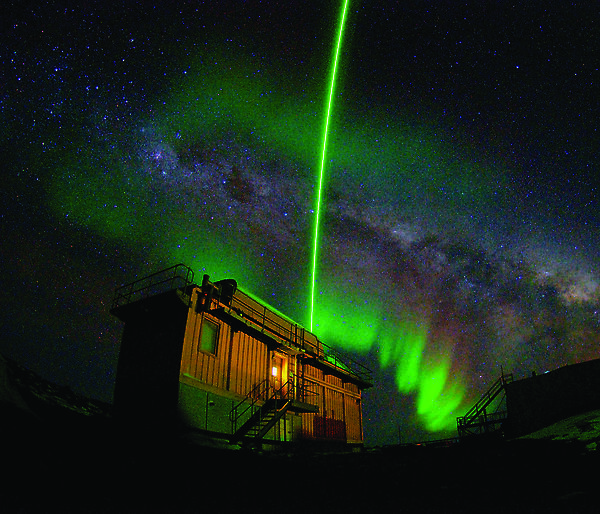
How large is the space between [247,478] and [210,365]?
671 centimetres

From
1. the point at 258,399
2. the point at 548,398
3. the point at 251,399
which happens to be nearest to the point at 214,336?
the point at 251,399

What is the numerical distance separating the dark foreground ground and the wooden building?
4455 millimetres

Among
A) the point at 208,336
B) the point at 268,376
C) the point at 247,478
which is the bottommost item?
the point at 247,478

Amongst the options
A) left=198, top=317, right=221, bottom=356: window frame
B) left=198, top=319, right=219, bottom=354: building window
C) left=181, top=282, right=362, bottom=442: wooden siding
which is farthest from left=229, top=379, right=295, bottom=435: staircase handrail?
left=198, top=319, right=219, bottom=354: building window

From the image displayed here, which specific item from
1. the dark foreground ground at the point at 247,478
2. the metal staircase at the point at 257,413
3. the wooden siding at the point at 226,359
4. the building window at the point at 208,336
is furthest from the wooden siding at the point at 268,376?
the dark foreground ground at the point at 247,478

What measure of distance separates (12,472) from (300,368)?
614 inches

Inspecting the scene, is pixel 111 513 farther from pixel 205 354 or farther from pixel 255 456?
pixel 205 354

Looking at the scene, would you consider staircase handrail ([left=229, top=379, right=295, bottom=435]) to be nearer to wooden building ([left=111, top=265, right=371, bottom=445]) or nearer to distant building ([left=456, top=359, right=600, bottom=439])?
wooden building ([left=111, top=265, right=371, bottom=445])

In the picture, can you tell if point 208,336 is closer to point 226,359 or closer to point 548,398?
point 226,359

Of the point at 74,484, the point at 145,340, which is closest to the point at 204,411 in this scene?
the point at 145,340

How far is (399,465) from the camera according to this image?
920cm

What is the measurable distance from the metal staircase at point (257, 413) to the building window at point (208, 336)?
2688 millimetres

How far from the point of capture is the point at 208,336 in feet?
53.2

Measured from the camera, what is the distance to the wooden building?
14656 millimetres
